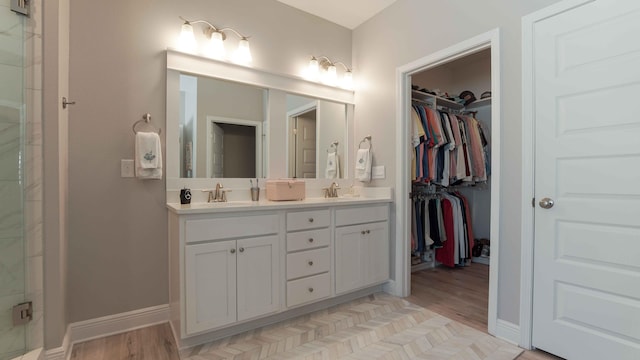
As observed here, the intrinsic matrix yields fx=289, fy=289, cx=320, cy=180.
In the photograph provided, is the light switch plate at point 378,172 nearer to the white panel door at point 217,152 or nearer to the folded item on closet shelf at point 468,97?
the white panel door at point 217,152

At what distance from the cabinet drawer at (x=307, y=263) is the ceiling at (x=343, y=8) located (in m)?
2.20

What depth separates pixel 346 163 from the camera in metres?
3.02

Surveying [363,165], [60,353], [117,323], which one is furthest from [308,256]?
[60,353]

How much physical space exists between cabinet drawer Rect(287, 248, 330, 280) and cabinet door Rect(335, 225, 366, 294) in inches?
5.0

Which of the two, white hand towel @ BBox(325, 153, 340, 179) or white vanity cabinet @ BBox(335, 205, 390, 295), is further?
white hand towel @ BBox(325, 153, 340, 179)

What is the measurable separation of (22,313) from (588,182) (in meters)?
3.05

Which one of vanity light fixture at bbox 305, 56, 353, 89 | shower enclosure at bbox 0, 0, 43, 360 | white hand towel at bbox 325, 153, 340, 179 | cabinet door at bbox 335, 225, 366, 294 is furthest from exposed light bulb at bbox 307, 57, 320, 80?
shower enclosure at bbox 0, 0, 43, 360

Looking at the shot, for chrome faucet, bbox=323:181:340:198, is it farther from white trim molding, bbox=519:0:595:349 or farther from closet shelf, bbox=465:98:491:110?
closet shelf, bbox=465:98:491:110

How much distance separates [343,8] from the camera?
8.89ft

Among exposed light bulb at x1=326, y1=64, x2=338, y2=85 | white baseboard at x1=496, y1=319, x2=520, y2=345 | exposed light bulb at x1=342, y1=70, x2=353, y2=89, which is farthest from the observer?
exposed light bulb at x1=342, y1=70, x2=353, y2=89

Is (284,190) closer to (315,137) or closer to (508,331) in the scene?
(315,137)

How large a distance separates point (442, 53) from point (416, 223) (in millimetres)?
1680

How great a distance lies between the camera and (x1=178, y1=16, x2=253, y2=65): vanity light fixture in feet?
7.03

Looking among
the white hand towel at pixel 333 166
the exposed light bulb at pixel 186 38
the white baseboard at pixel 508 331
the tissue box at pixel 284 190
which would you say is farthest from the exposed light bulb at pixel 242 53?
the white baseboard at pixel 508 331
